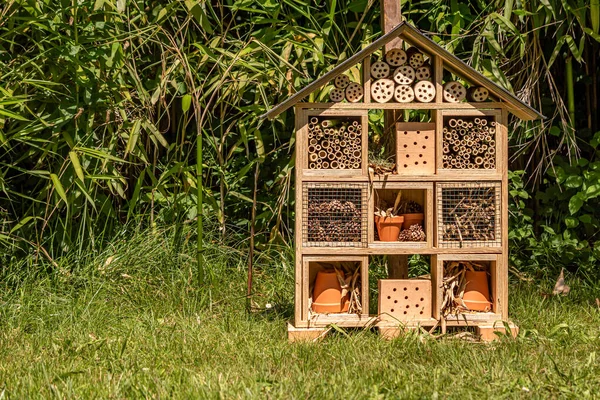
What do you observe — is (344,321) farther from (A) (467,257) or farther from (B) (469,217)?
(B) (469,217)

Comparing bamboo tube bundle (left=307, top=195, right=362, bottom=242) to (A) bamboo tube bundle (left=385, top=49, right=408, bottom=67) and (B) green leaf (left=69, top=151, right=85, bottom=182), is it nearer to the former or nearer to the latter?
(A) bamboo tube bundle (left=385, top=49, right=408, bottom=67)

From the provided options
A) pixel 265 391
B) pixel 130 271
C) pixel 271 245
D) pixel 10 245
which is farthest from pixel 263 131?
pixel 265 391

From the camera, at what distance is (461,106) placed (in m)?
3.71

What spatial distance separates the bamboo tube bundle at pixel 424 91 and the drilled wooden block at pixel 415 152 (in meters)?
0.15

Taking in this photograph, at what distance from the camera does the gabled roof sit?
11.8ft

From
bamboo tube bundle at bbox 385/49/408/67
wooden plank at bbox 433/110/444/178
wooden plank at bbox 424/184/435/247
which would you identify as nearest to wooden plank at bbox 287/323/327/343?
wooden plank at bbox 424/184/435/247

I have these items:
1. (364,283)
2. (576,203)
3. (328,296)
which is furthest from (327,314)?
(576,203)

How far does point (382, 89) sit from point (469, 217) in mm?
710

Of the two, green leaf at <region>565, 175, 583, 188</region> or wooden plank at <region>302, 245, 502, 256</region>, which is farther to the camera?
green leaf at <region>565, 175, 583, 188</region>

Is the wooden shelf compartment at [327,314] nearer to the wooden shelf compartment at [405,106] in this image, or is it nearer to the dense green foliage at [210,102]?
the wooden shelf compartment at [405,106]

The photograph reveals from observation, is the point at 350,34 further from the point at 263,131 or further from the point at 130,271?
the point at 130,271

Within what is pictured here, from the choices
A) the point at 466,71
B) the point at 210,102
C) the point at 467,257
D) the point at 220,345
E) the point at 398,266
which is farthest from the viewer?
the point at 210,102

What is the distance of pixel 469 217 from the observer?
3773mm

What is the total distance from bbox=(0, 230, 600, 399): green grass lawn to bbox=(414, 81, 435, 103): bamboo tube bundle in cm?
105
